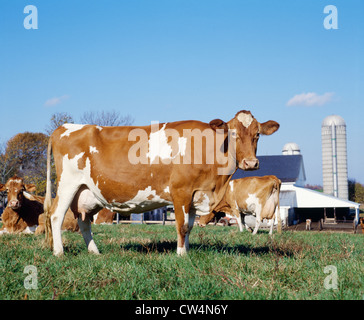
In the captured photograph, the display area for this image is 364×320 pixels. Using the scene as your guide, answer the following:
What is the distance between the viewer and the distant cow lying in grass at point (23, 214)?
10.1m

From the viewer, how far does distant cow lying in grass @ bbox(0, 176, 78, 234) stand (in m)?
10.1

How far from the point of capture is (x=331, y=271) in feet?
14.4

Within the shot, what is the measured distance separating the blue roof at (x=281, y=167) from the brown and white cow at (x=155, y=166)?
34163 millimetres

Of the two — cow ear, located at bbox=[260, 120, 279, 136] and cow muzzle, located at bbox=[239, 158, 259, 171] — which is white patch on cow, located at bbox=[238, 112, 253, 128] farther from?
cow muzzle, located at bbox=[239, 158, 259, 171]

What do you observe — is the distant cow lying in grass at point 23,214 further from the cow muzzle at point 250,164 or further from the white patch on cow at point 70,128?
the cow muzzle at point 250,164

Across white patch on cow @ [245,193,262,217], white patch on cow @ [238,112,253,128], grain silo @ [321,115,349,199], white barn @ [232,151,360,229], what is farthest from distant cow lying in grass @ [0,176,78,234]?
grain silo @ [321,115,349,199]

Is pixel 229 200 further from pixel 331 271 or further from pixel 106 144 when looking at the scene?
pixel 331 271

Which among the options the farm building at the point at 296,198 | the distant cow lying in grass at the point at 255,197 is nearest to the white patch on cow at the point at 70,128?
the distant cow lying in grass at the point at 255,197

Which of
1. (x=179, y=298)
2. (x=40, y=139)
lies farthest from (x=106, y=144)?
(x=40, y=139)

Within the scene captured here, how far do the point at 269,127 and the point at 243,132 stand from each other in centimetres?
65

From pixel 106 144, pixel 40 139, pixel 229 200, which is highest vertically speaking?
pixel 40 139

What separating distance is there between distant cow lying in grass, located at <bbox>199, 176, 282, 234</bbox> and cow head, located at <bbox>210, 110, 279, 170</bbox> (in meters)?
9.20

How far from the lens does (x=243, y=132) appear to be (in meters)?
5.82
